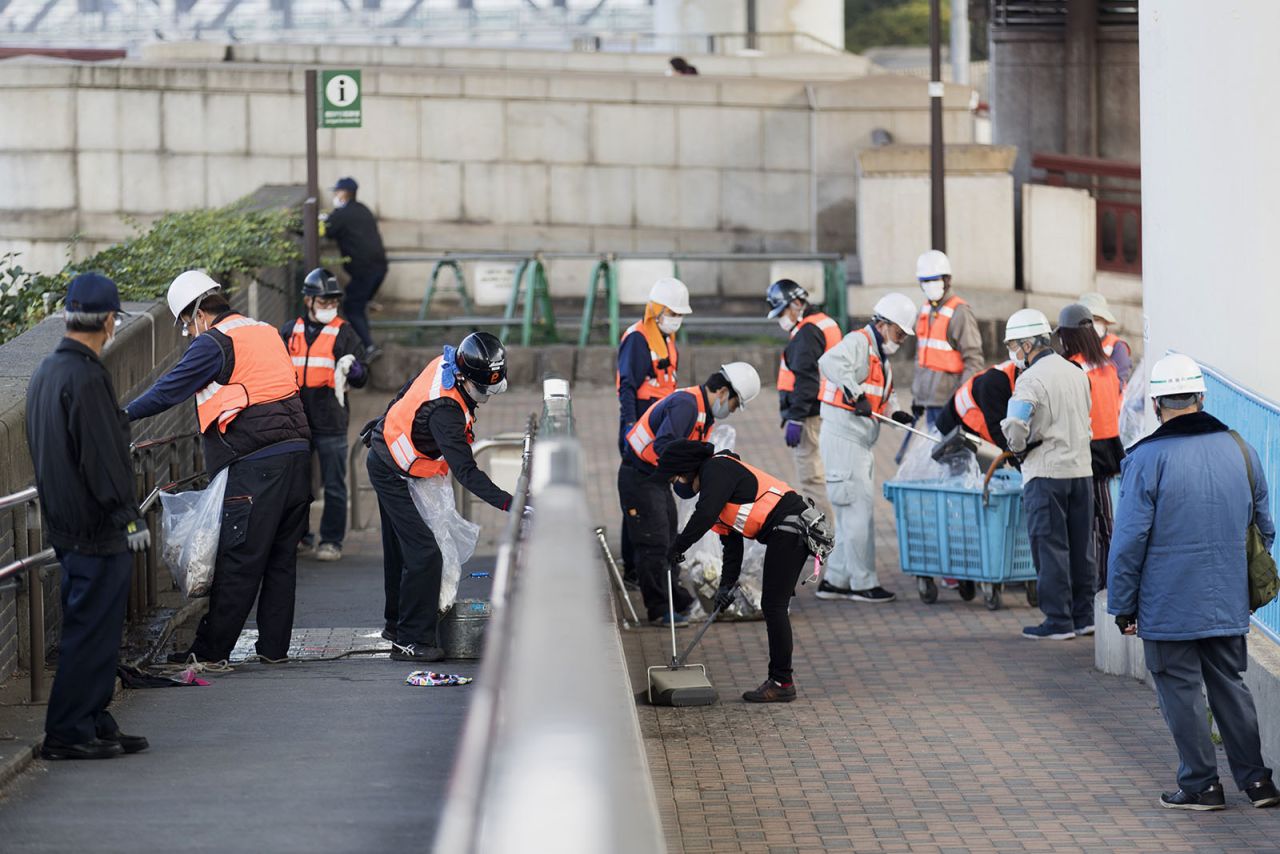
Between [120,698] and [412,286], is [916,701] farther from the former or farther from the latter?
[412,286]

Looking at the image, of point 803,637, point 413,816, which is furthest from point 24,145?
point 413,816

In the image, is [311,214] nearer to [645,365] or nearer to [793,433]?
[645,365]

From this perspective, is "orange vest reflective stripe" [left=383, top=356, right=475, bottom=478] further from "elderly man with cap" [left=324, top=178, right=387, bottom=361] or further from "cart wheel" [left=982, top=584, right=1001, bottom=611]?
"elderly man with cap" [left=324, top=178, right=387, bottom=361]

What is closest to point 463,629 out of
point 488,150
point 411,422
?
point 411,422

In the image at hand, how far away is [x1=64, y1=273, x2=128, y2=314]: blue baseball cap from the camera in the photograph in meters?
6.67

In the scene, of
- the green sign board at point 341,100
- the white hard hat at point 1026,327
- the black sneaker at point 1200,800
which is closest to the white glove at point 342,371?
the white hard hat at point 1026,327

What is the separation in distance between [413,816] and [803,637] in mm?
5327

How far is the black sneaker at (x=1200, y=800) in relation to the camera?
7562 mm

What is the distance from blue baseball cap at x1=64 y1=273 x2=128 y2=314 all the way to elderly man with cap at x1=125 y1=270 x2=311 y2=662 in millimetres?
1860

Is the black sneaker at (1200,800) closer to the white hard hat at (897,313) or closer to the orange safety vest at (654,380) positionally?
the white hard hat at (897,313)

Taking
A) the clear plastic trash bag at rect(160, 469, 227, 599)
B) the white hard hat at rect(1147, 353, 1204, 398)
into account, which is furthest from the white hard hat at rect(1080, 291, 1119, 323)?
the clear plastic trash bag at rect(160, 469, 227, 599)

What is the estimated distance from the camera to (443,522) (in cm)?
905

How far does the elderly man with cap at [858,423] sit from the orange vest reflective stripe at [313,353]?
9.81 feet

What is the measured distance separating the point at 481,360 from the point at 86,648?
2441mm
